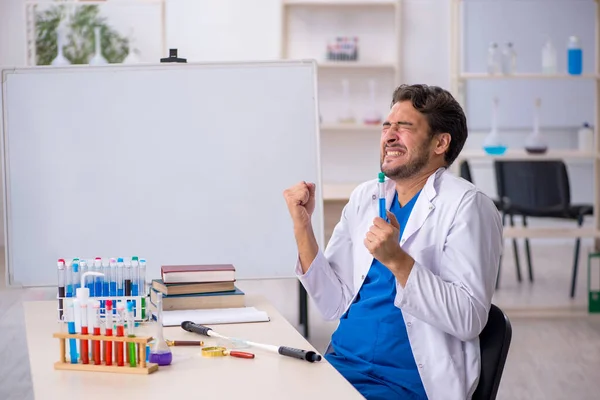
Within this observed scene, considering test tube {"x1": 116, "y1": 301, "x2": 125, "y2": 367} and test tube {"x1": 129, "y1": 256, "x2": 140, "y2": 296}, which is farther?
test tube {"x1": 129, "y1": 256, "x2": 140, "y2": 296}

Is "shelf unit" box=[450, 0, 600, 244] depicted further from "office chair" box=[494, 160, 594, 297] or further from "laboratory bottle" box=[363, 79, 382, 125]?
"laboratory bottle" box=[363, 79, 382, 125]

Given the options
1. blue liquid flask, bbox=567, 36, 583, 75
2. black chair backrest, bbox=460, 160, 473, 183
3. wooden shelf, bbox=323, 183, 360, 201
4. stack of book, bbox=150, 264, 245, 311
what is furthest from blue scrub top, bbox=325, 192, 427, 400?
black chair backrest, bbox=460, 160, 473, 183

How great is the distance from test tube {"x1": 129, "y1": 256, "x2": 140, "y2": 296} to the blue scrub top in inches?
19.4

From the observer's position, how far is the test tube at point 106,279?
6.30 feet

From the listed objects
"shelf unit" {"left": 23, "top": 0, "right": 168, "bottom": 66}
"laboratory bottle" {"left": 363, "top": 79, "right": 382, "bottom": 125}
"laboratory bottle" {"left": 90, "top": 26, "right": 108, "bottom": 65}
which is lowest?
"laboratory bottle" {"left": 363, "top": 79, "right": 382, "bottom": 125}

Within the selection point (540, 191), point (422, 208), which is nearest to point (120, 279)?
point (422, 208)

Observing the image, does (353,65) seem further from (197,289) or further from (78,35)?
(197,289)

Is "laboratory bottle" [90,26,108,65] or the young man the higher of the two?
"laboratory bottle" [90,26,108,65]

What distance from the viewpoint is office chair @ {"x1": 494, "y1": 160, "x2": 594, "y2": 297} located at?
5711mm

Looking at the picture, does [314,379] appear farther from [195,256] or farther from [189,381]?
[195,256]

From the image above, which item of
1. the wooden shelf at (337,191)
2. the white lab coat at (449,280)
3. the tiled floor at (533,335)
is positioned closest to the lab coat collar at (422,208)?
the white lab coat at (449,280)

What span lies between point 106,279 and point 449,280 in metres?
0.74

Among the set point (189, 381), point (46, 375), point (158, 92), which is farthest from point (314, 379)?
point (158, 92)

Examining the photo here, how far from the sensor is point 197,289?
223 centimetres
